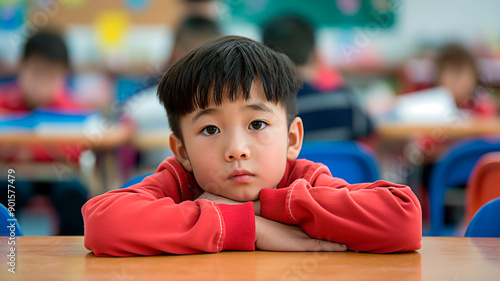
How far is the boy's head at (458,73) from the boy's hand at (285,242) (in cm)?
375

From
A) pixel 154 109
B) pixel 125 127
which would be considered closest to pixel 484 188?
pixel 154 109

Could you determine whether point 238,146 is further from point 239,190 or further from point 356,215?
point 356,215

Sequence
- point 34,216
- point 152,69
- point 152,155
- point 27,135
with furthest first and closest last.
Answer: point 152,69 → point 34,216 → point 152,155 → point 27,135

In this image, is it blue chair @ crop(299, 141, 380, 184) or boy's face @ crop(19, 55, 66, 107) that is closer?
blue chair @ crop(299, 141, 380, 184)

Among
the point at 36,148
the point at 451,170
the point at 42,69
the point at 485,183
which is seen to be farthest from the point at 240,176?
the point at 42,69

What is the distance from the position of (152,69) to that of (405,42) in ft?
9.75

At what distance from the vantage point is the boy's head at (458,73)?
174 inches

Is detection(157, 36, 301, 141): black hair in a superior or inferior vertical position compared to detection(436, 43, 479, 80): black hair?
inferior

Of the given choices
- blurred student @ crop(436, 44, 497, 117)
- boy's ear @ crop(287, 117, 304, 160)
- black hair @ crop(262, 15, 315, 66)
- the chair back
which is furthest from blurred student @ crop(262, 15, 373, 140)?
blurred student @ crop(436, 44, 497, 117)

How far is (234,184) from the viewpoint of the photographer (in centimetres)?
105

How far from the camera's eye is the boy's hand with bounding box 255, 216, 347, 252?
932mm

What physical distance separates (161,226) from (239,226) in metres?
0.13

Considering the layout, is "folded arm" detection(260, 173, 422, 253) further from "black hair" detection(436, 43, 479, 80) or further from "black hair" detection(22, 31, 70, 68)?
"black hair" detection(436, 43, 479, 80)

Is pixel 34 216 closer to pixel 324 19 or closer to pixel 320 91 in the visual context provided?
pixel 320 91
